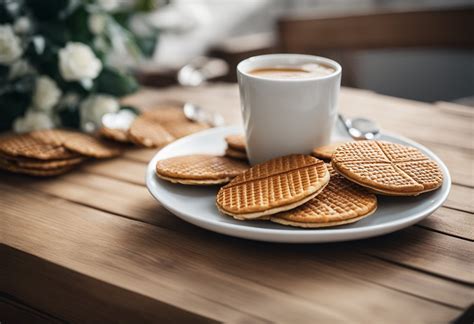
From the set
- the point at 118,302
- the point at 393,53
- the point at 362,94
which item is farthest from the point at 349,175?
the point at 393,53

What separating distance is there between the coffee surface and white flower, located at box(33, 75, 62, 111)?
1.73ft

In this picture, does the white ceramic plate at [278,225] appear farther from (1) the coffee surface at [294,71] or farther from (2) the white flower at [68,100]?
(2) the white flower at [68,100]

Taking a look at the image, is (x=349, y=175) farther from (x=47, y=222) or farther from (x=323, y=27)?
(x=323, y=27)

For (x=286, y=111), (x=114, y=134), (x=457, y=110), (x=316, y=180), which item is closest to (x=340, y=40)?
(x=457, y=110)

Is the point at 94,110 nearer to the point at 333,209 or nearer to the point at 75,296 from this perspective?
the point at 75,296

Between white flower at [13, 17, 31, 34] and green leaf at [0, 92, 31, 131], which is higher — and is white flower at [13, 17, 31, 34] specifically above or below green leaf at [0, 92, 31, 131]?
above

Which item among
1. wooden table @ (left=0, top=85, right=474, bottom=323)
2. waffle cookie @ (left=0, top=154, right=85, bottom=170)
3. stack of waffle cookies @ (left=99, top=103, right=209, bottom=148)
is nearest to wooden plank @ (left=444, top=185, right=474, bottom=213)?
wooden table @ (left=0, top=85, right=474, bottom=323)

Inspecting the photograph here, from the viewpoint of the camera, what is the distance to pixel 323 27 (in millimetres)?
2160

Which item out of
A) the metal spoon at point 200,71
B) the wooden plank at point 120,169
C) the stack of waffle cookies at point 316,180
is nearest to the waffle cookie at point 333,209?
the stack of waffle cookies at point 316,180

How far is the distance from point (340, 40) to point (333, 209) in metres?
1.51

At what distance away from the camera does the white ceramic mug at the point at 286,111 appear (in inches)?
36.1

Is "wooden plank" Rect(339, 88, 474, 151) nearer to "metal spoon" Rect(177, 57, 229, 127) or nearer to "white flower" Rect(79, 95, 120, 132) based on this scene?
"metal spoon" Rect(177, 57, 229, 127)

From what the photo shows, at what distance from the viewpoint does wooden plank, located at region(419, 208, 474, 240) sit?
2.79ft

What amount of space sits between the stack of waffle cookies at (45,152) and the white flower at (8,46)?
0.60 ft
